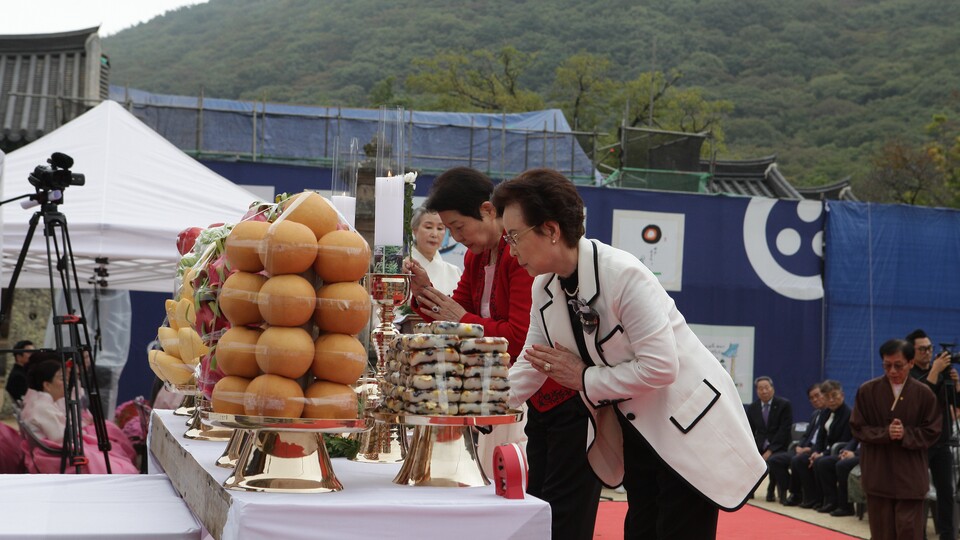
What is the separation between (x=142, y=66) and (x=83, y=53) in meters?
42.1

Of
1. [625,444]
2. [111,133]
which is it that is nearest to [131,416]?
[111,133]

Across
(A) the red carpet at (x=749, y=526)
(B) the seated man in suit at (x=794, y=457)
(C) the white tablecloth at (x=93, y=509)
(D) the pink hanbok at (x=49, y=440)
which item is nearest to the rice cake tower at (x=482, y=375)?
(C) the white tablecloth at (x=93, y=509)

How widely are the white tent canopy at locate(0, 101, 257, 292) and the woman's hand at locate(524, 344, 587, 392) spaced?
351 centimetres

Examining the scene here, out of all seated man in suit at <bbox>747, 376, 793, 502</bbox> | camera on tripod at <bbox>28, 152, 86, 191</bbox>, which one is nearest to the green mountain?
seated man in suit at <bbox>747, 376, 793, 502</bbox>

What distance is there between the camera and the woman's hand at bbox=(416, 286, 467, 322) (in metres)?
2.20

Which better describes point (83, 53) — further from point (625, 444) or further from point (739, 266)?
point (625, 444)

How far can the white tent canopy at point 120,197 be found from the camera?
5062 mm

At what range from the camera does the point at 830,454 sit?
28.5 feet

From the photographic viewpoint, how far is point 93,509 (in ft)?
6.16

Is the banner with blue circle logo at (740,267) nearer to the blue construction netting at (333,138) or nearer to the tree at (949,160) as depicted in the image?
the blue construction netting at (333,138)

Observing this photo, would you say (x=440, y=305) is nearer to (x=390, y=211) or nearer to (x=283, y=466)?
(x=390, y=211)

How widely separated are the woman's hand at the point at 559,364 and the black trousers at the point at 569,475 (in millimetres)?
355

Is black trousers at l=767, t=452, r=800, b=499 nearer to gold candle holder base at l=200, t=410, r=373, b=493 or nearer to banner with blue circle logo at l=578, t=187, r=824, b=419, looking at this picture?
banner with blue circle logo at l=578, t=187, r=824, b=419

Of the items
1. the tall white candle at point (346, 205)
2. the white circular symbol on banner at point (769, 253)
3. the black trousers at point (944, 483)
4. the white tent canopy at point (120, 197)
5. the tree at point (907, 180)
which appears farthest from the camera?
the tree at point (907, 180)
